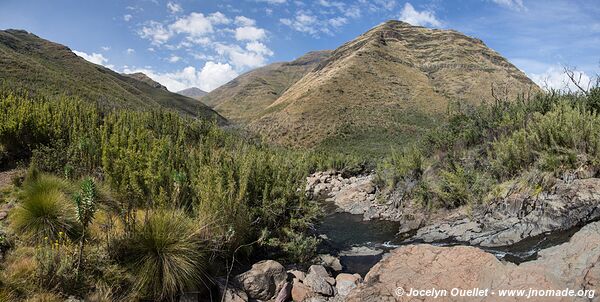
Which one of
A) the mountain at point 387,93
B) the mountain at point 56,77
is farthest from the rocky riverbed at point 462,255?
the mountain at point 387,93

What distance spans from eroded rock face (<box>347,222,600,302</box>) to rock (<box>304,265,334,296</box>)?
1087mm

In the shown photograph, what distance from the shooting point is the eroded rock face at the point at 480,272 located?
6359 mm

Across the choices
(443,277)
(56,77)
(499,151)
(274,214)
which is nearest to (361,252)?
(274,214)

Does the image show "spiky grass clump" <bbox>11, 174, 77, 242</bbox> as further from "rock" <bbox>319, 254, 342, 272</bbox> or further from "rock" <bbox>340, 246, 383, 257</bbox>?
"rock" <bbox>340, 246, 383, 257</bbox>

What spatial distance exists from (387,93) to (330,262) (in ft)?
335

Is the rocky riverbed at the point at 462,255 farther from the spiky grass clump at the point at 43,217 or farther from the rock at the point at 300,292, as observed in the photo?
the spiky grass clump at the point at 43,217

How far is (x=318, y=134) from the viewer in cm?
8969

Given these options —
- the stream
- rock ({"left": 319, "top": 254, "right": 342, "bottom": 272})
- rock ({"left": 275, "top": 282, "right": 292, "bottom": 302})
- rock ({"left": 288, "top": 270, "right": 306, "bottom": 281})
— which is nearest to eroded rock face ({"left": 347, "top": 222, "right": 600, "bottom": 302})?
rock ({"left": 275, "top": 282, "right": 292, "bottom": 302})

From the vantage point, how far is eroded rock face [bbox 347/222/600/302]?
6.36m

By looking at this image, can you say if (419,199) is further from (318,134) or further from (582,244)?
(318,134)

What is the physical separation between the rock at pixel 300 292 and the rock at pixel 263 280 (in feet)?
1.07

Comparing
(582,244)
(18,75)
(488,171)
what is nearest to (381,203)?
(488,171)

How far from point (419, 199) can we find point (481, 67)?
126 meters

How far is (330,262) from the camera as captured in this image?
10.9 meters
